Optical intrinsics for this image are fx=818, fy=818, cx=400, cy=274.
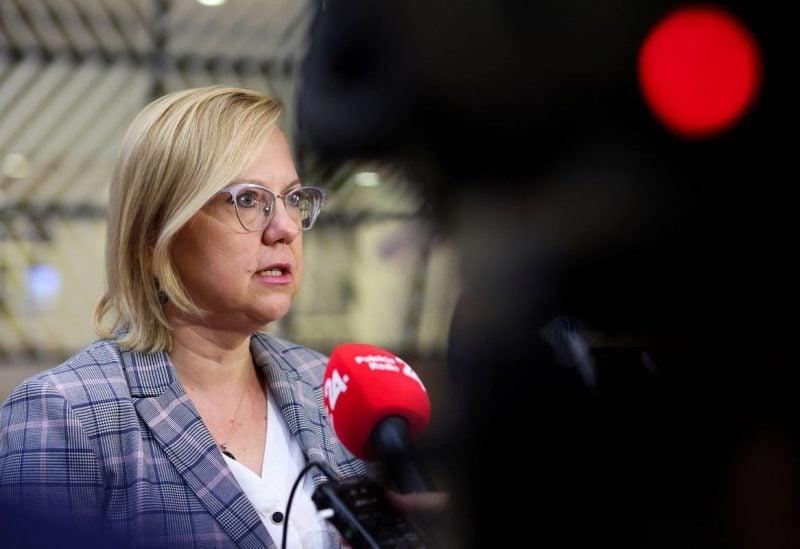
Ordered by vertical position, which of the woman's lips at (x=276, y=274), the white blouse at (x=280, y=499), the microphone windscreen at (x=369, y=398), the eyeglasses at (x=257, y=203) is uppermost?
the eyeglasses at (x=257, y=203)

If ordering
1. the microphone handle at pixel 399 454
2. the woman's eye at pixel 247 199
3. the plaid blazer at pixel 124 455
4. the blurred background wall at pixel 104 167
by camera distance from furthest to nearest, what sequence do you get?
the blurred background wall at pixel 104 167 → the woman's eye at pixel 247 199 → the plaid blazer at pixel 124 455 → the microphone handle at pixel 399 454

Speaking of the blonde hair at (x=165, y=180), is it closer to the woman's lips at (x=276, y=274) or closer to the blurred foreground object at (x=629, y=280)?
the woman's lips at (x=276, y=274)

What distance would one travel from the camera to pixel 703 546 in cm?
79

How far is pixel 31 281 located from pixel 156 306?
5.35m

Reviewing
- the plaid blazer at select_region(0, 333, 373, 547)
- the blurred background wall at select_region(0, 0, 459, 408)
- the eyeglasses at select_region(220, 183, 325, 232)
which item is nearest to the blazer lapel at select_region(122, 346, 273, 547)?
the plaid blazer at select_region(0, 333, 373, 547)

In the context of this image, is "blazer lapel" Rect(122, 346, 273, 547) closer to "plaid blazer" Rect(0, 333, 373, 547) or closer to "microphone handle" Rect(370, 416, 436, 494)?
"plaid blazer" Rect(0, 333, 373, 547)

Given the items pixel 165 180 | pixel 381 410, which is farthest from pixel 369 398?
pixel 165 180

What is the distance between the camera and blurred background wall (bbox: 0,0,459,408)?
5.39 m

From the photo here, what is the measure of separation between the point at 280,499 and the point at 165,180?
427 mm

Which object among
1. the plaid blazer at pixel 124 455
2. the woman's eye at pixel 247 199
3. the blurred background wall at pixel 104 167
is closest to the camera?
the plaid blazer at pixel 124 455

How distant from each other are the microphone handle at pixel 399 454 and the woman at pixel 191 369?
0.33 m

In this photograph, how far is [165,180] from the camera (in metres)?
1.04

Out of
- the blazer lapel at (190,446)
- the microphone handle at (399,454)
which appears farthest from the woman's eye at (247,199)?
the microphone handle at (399,454)

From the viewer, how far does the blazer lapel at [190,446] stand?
97 cm
